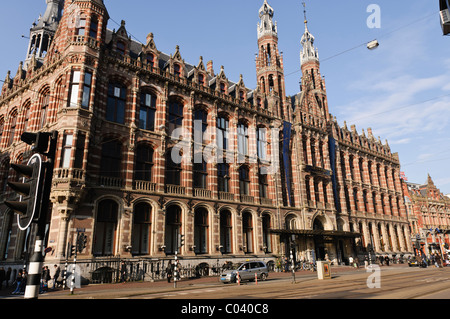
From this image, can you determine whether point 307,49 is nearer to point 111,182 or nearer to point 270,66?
point 270,66

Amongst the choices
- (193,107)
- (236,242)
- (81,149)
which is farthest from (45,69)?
(236,242)

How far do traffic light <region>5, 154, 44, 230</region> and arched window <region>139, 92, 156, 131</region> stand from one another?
22746 millimetres

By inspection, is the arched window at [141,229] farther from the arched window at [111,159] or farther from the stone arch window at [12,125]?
the stone arch window at [12,125]

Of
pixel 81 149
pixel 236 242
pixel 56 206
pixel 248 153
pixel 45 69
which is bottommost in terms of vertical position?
pixel 236 242

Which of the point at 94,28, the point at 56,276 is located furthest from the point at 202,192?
the point at 94,28

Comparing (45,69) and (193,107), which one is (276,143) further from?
(45,69)

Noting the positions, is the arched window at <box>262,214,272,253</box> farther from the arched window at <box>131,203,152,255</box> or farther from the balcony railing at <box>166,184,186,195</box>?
the arched window at <box>131,203,152,255</box>

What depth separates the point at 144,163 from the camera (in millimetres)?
26703

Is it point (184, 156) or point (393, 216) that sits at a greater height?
point (184, 156)

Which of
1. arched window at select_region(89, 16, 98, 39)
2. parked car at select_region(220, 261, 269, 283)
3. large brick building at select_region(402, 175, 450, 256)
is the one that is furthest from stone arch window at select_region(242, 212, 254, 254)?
large brick building at select_region(402, 175, 450, 256)

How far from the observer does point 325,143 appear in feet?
146

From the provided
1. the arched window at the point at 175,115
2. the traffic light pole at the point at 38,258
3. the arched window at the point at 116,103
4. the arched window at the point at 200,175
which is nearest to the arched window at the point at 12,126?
the arched window at the point at 116,103

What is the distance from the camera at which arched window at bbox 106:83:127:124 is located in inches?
1027

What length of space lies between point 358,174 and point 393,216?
1176 cm
